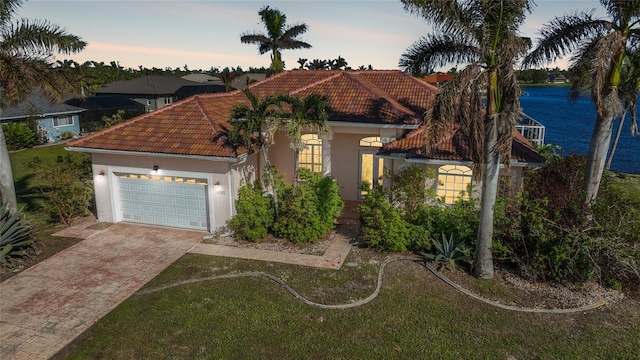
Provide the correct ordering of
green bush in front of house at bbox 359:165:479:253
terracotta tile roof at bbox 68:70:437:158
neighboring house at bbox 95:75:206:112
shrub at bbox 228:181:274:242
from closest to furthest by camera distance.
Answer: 1. green bush in front of house at bbox 359:165:479:253
2. shrub at bbox 228:181:274:242
3. terracotta tile roof at bbox 68:70:437:158
4. neighboring house at bbox 95:75:206:112

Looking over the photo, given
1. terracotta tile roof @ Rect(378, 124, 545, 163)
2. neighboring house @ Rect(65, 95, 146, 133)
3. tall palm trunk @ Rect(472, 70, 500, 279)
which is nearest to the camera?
tall palm trunk @ Rect(472, 70, 500, 279)

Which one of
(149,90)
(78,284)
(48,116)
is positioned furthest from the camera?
(149,90)

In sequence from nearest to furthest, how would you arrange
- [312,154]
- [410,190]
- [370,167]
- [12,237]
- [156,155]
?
1. [12,237]
2. [410,190]
3. [156,155]
4. [370,167]
5. [312,154]

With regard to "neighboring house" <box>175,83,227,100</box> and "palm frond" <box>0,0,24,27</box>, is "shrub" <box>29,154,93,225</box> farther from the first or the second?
"neighboring house" <box>175,83,227,100</box>

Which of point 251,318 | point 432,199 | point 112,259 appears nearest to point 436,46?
point 432,199

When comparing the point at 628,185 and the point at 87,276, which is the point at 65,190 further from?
the point at 628,185

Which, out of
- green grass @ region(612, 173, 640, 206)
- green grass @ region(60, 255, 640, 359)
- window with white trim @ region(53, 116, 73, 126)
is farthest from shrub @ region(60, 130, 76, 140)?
green grass @ region(612, 173, 640, 206)

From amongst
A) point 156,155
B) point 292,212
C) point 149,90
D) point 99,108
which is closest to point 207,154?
point 156,155
